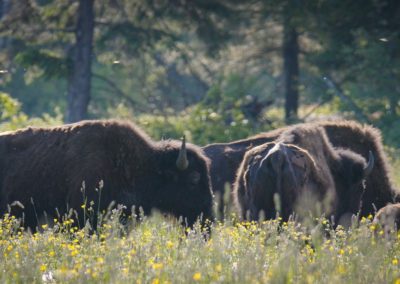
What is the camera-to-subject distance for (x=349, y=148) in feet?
36.9

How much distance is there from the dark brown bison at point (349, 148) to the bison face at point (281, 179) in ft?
4.74

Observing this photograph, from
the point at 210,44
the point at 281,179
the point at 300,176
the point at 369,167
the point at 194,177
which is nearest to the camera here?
the point at 281,179

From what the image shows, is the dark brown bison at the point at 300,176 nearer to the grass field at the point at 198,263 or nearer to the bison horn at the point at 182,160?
the bison horn at the point at 182,160

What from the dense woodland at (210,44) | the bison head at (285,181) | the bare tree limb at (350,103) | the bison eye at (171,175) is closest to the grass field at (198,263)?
the bison head at (285,181)

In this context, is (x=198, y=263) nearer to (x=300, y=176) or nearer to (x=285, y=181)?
(x=285, y=181)

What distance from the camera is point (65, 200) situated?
375 inches

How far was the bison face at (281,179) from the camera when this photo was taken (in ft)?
27.6

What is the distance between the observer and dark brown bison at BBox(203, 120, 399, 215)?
10.5 metres

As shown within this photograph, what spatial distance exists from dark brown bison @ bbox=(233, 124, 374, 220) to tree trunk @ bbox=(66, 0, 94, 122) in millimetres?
10171

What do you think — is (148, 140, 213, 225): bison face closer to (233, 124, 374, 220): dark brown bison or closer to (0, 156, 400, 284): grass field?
(233, 124, 374, 220): dark brown bison

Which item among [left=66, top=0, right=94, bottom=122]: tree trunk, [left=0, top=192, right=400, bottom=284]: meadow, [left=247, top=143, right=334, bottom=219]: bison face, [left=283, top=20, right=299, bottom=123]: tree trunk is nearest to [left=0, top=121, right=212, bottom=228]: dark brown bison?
[left=247, top=143, right=334, bottom=219]: bison face

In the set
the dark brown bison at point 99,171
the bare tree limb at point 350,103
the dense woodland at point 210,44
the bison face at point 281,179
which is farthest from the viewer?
the bare tree limb at point 350,103

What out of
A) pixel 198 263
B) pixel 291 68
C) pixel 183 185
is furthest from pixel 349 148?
pixel 291 68

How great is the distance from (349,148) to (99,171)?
3.77 meters
